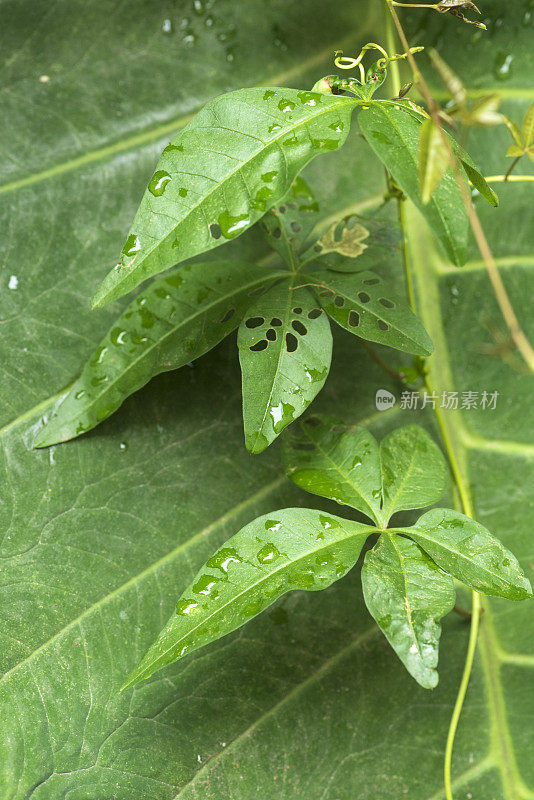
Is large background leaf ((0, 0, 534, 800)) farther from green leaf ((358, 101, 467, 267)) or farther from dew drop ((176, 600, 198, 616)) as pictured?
green leaf ((358, 101, 467, 267))

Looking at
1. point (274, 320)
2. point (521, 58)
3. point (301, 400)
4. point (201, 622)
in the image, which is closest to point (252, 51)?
point (521, 58)

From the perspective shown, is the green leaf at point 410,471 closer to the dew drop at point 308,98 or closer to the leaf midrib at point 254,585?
the leaf midrib at point 254,585

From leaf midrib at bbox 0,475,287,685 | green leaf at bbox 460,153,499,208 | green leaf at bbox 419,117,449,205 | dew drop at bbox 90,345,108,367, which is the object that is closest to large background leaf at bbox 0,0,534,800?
leaf midrib at bbox 0,475,287,685

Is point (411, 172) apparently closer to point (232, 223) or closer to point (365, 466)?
point (232, 223)

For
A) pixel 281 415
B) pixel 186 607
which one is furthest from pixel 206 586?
→ pixel 281 415

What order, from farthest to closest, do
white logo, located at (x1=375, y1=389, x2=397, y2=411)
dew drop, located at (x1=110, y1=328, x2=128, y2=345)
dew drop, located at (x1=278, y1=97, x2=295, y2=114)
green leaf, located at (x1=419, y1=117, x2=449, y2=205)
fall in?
white logo, located at (x1=375, y1=389, x2=397, y2=411)
dew drop, located at (x1=110, y1=328, x2=128, y2=345)
dew drop, located at (x1=278, y1=97, x2=295, y2=114)
green leaf, located at (x1=419, y1=117, x2=449, y2=205)

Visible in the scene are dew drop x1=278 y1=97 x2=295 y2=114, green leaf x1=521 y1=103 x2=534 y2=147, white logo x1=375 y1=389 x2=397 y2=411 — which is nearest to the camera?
dew drop x1=278 y1=97 x2=295 y2=114
